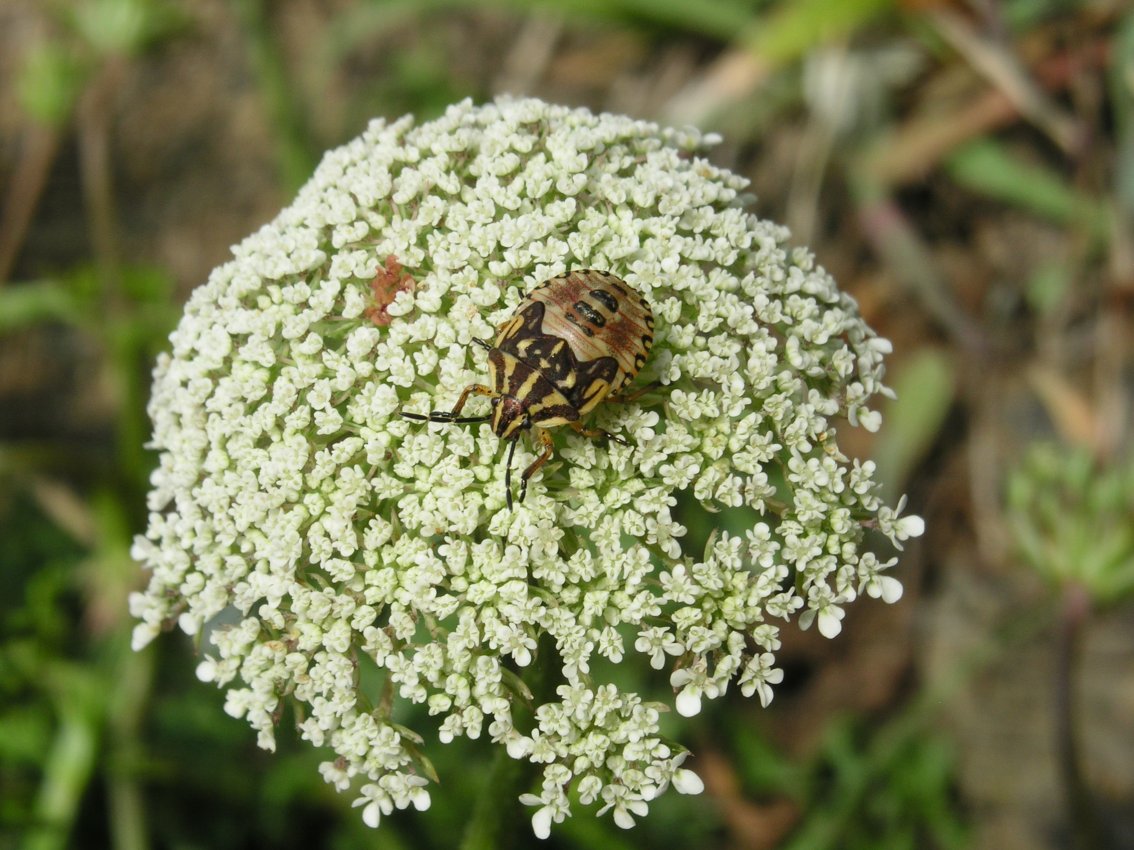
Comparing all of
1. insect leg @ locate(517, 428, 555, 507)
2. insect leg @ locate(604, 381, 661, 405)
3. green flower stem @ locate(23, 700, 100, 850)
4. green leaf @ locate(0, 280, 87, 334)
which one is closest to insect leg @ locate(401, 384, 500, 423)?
insect leg @ locate(517, 428, 555, 507)

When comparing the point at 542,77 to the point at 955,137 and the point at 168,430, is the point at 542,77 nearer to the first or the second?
the point at 955,137

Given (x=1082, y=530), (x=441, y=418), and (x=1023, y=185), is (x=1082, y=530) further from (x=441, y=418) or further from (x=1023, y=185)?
(x=441, y=418)

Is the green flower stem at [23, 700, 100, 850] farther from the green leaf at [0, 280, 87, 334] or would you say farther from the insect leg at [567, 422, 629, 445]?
the insect leg at [567, 422, 629, 445]

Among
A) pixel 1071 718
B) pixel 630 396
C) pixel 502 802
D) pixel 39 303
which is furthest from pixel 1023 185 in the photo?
pixel 39 303

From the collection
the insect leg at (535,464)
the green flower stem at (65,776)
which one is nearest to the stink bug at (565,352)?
the insect leg at (535,464)

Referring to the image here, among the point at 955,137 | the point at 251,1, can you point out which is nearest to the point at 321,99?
the point at 251,1

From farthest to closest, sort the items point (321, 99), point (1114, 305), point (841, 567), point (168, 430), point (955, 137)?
point (321, 99), point (955, 137), point (1114, 305), point (168, 430), point (841, 567)
